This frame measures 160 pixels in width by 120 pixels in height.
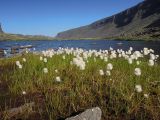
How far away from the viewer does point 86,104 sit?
8438 mm

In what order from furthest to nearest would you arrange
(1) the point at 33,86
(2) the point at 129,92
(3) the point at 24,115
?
1. (1) the point at 33,86
2. (2) the point at 129,92
3. (3) the point at 24,115

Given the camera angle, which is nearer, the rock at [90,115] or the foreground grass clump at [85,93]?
the rock at [90,115]

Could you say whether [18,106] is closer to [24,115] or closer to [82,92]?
[24,115]

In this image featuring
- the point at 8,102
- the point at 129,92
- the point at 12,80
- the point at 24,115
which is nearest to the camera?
the point at 24,115

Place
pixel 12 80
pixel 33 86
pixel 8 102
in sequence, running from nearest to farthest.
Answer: pixel 8 102
pixel 33 86
pixel 12 80

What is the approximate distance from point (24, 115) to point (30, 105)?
1.70ft

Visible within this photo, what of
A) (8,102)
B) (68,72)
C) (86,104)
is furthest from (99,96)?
(68,72)

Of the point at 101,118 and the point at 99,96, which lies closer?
the point at 101,118

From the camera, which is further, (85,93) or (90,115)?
(85,93)

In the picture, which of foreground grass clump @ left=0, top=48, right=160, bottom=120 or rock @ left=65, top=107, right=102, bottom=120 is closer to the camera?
rock @ left=65, top=107, right=102, bottom=120

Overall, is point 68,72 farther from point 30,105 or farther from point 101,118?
point 101,118

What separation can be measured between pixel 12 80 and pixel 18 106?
3317 mm

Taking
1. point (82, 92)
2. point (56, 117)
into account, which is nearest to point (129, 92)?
point (82, 92)

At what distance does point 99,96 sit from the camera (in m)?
8.77
